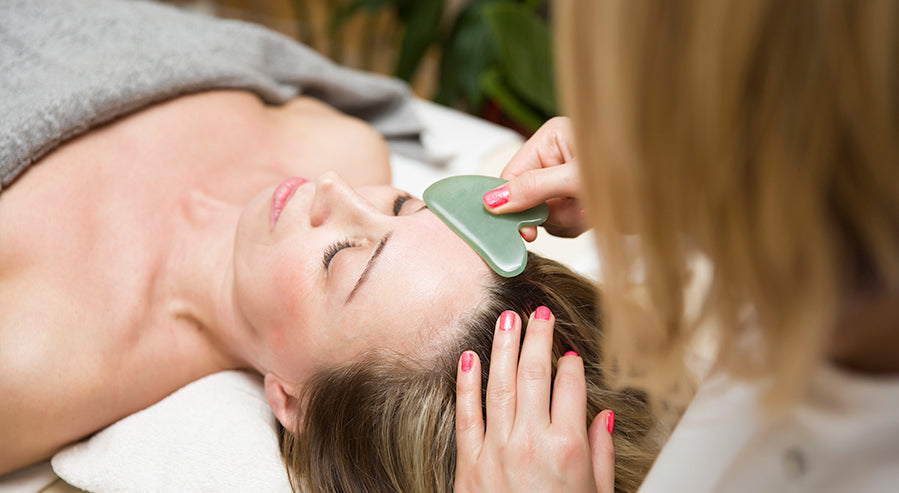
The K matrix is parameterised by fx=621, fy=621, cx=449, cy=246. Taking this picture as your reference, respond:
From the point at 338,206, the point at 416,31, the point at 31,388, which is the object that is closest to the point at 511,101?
the point at 416,31

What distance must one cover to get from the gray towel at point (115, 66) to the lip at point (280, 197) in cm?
44

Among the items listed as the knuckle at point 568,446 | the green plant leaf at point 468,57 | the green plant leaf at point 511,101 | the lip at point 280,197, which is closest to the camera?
the knuckle at point 568,446

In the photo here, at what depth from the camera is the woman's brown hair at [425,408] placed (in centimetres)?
95

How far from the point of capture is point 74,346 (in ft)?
3.48

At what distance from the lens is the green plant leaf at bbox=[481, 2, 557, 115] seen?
195 centimetres

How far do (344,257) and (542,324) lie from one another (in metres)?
0.34

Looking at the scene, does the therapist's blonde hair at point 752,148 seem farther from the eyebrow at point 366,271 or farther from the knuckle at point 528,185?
the eyebrow at point 366,271

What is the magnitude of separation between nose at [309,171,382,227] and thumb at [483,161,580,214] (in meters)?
0.22

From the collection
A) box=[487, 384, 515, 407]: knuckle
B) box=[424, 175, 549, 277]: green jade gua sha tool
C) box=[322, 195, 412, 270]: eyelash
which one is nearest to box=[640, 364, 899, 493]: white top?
box=[487, 384, 515, 407]: knuckle

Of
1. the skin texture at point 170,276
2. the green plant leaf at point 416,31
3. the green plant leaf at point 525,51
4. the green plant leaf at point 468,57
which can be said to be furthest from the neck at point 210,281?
the green plant leaf at point 416,31

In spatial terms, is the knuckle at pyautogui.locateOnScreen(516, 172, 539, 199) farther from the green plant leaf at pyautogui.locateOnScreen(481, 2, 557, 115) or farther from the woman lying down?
the green plant leaf at pyautogui.locateOnScreen(481, 2, 557, 115)

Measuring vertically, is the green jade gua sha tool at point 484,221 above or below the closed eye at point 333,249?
above

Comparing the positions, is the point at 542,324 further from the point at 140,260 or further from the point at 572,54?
the point at 140,260

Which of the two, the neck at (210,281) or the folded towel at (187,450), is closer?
the folded towel at (187,450)
